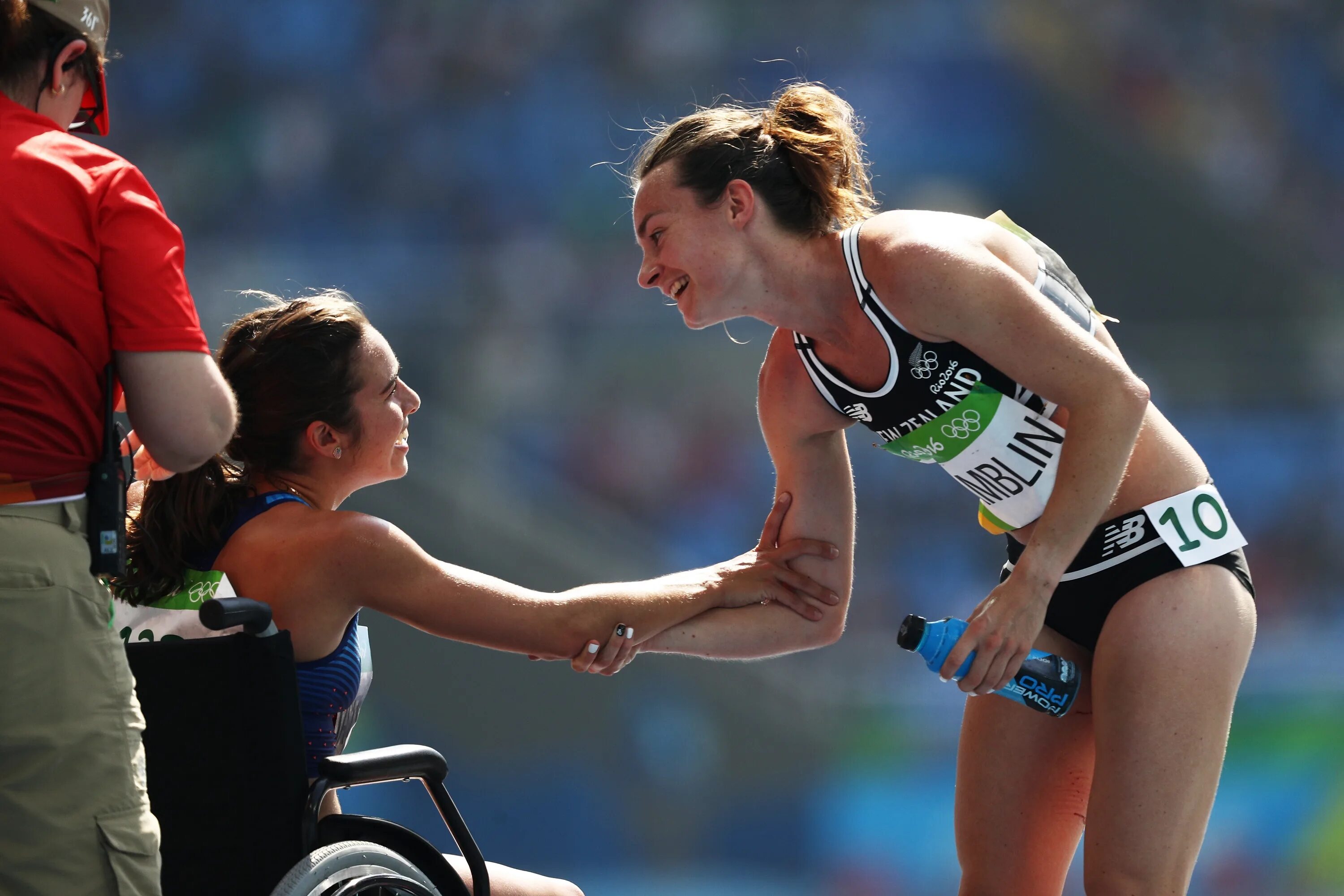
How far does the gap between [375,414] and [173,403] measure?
54 centimetres

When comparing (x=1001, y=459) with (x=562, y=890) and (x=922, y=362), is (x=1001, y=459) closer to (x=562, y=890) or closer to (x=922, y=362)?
(x=922, y=362)

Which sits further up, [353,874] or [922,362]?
[922,362]

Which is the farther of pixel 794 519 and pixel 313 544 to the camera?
pixel 794 519

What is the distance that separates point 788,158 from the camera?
6.09 ft

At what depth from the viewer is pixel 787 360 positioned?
1955mm

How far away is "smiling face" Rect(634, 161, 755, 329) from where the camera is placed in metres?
1.82

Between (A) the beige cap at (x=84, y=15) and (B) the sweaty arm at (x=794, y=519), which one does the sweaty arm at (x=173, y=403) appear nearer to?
(A) the beige cap at (x=84, y=15)

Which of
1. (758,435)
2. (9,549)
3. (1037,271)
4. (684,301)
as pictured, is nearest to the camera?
(9,549)

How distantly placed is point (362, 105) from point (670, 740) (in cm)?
354

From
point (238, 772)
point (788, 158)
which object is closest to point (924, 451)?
point (788, 158)

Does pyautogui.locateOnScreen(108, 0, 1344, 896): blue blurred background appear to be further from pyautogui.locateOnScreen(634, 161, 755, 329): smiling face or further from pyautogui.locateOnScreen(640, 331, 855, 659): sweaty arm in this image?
pyautogui.locateOnScreen(634, 161, 755, 329): smiling face

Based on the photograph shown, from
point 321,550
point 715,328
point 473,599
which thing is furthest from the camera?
point 715,328

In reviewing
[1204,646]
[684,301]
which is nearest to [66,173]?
[684,301]

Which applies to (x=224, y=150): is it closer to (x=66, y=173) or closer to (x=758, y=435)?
(x=758, y=435)
